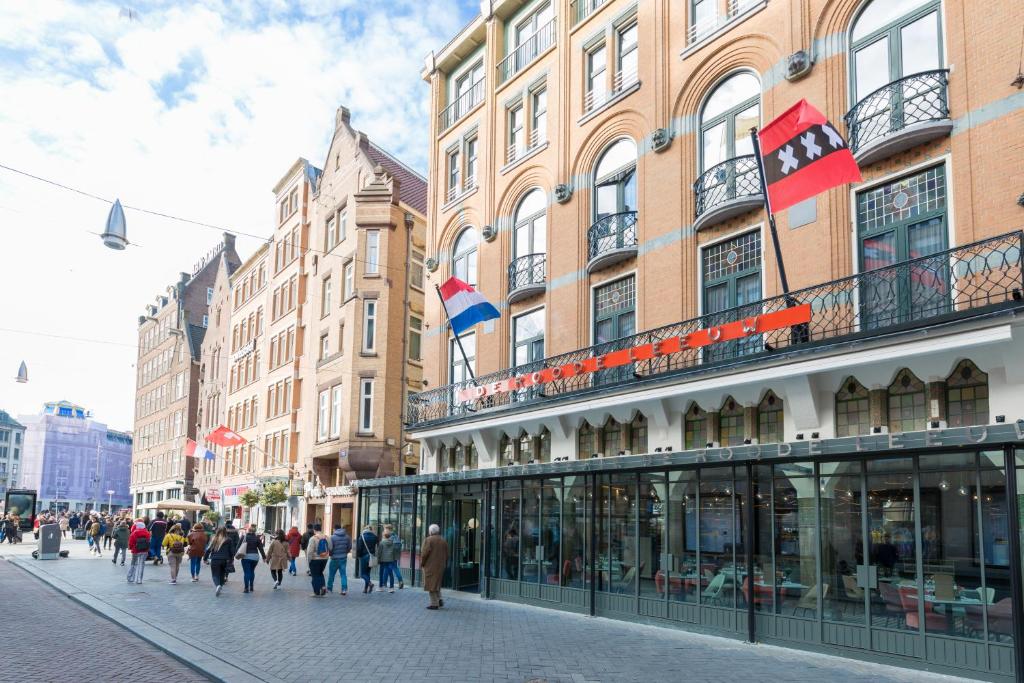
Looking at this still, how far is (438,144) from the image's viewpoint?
30.0 metres

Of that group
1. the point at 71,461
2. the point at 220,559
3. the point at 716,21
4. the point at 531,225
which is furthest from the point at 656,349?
the point at 71,461

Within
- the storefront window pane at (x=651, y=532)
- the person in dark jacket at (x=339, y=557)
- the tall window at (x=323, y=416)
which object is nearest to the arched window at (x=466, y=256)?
the person in dark jacket at (x=339, y=557)

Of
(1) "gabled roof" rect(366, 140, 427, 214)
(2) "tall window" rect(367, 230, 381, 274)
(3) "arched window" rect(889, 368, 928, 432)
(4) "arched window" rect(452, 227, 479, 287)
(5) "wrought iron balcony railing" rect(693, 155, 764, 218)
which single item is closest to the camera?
(3) "arched window" rect(889, 368, 928, 432)

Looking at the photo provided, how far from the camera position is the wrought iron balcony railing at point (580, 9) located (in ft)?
76.0

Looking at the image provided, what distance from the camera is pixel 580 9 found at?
77.8 ft

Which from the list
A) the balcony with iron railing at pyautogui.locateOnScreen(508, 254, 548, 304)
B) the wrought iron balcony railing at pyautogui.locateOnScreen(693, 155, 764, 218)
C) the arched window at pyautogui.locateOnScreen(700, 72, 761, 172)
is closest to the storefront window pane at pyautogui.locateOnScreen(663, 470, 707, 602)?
the wrought iron balcony railing at pyautogui.locateOnScreen(693, 155, 764, 218)

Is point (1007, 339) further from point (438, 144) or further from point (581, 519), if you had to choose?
point (438, 144)

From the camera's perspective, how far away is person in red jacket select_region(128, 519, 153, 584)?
69.3 ft

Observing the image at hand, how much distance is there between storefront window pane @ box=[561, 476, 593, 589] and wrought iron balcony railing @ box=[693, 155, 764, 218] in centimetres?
615

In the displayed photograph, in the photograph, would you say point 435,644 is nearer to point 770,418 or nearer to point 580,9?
point 770,418

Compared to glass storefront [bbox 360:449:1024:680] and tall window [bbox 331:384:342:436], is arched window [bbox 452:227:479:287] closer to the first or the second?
glass storefront [bbox 360:449:1024:680]

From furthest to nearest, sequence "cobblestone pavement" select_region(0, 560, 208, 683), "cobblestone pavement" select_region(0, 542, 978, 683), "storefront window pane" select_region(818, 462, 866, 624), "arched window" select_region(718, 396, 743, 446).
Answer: "arched window" select_region(718, 396, 743, 446) → "storefront window pane" select_region(818, 462, 866, 624) → "cobblestone pavement" select_region(0, 542, 978, 683) → "cobblestone pavement" select_region(0, 560, 208, 683)

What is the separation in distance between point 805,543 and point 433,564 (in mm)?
7561

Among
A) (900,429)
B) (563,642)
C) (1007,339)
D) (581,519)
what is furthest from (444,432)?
(1007,339)
